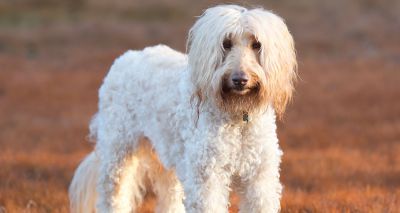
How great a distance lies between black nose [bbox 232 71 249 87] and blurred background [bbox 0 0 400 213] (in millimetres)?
2402

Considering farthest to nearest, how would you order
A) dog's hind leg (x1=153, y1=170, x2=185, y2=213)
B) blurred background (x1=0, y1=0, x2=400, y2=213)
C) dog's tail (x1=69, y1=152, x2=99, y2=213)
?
blurred background (x1=0, y1=0, x2=400, y2=213)
dog's tail (x1=69, y1=152, x2=99, y2=213)
dog's hind leg (x1=153, y1=170, x2=185, y2=213)

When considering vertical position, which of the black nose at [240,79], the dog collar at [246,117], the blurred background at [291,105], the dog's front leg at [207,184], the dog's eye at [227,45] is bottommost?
the blurred background at [291,105]

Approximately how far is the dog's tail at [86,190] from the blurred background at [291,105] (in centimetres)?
41

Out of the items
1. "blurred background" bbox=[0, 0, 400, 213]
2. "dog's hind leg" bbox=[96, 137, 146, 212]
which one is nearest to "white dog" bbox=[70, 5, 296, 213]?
"dog's hind leg" bbox=[96, 137, 146, 212]

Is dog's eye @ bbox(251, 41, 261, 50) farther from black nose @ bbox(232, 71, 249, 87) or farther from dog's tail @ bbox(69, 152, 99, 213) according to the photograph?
dog's tail @ bbox(69, 152, 99, 213)

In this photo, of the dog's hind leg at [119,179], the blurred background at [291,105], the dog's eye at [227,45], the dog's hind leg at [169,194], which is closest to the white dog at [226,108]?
the dog's eye at [227,45]

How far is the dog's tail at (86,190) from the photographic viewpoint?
7.00 metres

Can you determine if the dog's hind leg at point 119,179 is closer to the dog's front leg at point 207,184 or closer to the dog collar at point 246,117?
the dog's front leg at point 207,184

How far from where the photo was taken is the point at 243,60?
15.3 ft

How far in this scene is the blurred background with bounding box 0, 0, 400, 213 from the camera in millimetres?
8945

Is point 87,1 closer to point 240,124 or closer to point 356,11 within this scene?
point 356,11

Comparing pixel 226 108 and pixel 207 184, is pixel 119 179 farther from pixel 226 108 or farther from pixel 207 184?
pixel 226 108

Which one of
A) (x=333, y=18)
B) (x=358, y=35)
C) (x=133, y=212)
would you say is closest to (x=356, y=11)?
(x=333, y=18)

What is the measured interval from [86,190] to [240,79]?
112 inches
